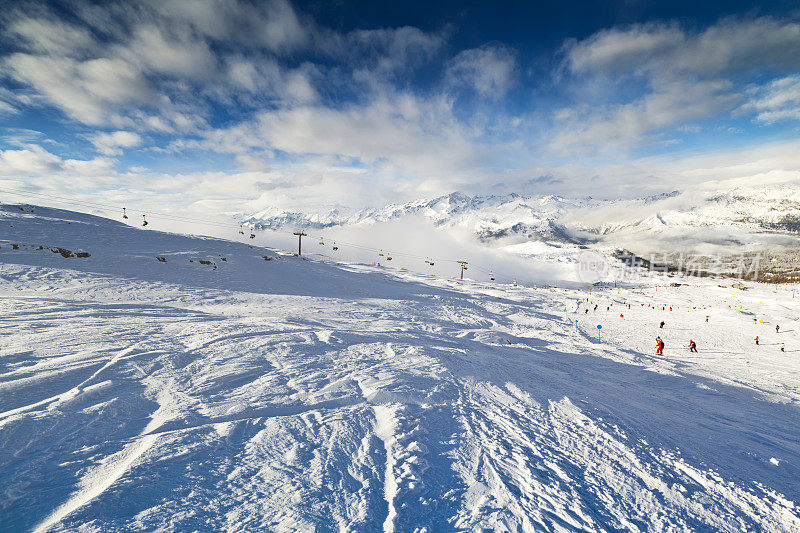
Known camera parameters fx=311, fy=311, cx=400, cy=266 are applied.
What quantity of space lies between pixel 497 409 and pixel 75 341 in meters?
12.2

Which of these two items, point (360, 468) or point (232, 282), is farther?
point (232, 282)

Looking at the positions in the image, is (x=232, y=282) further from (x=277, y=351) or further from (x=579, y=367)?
(x=579, y=367)

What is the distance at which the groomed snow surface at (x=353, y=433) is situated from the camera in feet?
13.1

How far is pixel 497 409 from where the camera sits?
728 cm

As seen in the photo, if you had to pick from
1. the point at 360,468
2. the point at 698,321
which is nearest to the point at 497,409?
the point at 360,468

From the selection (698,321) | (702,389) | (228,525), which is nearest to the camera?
(228,525)

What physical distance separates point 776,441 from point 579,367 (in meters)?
5.58

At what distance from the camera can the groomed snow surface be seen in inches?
157

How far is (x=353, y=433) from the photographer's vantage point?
18.6 ft

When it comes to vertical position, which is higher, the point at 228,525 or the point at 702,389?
the point at 228,525

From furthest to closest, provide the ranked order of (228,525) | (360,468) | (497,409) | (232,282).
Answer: (232,282) → (497,409) → (360,468) → (228,525)

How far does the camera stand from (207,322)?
1317cm

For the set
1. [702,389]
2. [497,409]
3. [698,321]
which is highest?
[497,409]

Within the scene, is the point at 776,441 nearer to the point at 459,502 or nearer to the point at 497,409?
the point at 497,409
